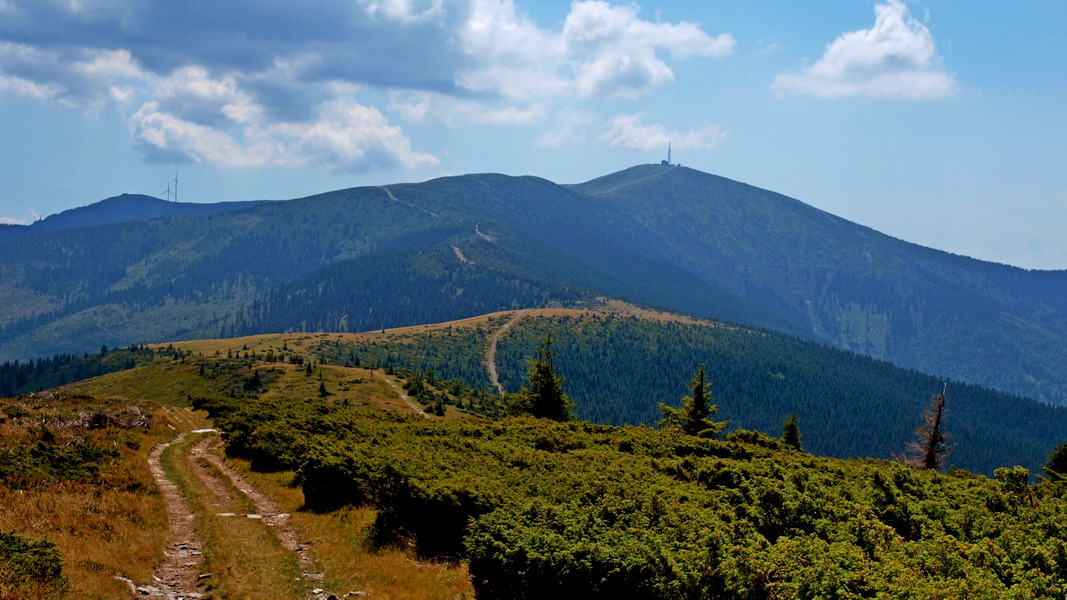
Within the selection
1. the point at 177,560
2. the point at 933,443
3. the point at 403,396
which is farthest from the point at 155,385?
the point at 177,560

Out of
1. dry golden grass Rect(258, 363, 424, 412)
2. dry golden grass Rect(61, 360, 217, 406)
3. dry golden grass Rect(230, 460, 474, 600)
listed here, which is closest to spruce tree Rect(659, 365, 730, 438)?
dry golden grass Rect(230, 460, 474, 600)

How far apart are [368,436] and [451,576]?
1655 cm

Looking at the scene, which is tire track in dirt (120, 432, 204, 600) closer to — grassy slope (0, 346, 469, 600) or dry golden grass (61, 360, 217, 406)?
grassy slope (0, 346, 469, 600)

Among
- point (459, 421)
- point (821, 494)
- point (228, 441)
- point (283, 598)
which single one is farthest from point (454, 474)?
point (228, 441)

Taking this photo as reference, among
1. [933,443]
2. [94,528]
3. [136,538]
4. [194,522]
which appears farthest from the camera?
[933,443]

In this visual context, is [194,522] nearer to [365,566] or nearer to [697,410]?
[365,566]

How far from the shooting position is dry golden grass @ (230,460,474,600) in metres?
19.6

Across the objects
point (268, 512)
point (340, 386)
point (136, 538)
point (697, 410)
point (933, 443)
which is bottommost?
point (340, 386)

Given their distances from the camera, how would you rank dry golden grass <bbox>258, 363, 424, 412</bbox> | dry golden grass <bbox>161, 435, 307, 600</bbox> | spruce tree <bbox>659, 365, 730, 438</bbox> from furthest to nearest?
dry golden grass <bbox>258, 363, 424, 412</bbox> → spruce tree <bbox>659, 365, 730, 438</bbox> → dry golden grass <bbox>161, 435, 307, 600</bbox>

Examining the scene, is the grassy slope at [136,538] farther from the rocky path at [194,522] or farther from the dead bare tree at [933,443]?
the dead bare tree at [933,443]

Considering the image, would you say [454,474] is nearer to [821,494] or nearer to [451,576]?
[451,576]

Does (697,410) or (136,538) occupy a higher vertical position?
(697,410)

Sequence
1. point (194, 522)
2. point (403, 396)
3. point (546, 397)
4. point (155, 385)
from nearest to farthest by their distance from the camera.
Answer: point (194, 522)
point (546, 397)
point (403, 396)
point (155, 385)

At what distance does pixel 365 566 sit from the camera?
841 inches
